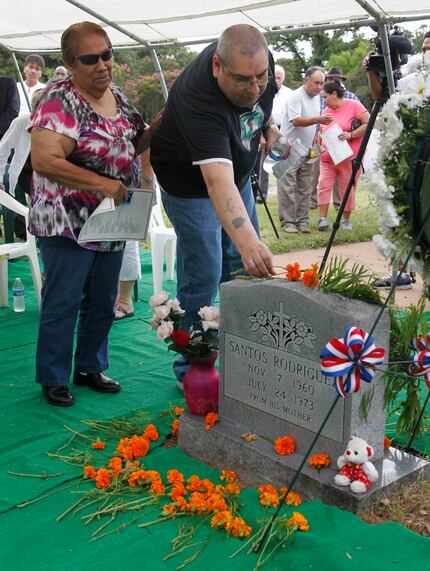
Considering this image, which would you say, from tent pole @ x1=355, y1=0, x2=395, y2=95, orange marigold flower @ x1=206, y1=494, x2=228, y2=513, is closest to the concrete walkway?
tent pole @ x1=355, y1=0, x2=395, y2=95

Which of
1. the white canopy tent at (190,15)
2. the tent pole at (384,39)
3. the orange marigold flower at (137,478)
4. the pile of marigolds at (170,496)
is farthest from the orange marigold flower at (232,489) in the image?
the white canopy tent at (190,15)

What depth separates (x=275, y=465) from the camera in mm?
2514

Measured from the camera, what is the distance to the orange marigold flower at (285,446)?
254cm

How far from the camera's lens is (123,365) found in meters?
4.14

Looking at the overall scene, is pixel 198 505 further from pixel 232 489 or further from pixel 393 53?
pixel 393 53

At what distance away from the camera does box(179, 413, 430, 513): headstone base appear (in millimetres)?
2348

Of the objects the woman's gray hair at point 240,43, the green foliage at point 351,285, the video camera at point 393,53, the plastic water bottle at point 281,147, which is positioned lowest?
the green foliage at point 351,285

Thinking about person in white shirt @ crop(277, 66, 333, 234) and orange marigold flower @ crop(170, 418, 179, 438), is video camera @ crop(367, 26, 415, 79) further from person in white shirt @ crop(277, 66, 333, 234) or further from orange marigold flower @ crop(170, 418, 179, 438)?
person in white shirt @ crop(277, 66, 333, 234)

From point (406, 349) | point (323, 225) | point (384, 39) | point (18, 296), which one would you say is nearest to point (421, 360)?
point (406, 349)

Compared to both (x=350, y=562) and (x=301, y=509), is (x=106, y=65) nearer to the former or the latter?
(x=301, y=509)

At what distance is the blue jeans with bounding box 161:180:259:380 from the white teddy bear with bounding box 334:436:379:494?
3.83 ft

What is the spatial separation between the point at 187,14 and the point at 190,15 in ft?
0.10

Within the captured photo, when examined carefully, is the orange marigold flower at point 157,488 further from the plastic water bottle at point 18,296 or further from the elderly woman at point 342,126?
the elderly woman at point 342,126

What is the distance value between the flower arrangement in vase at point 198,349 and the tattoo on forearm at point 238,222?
1.55ft
